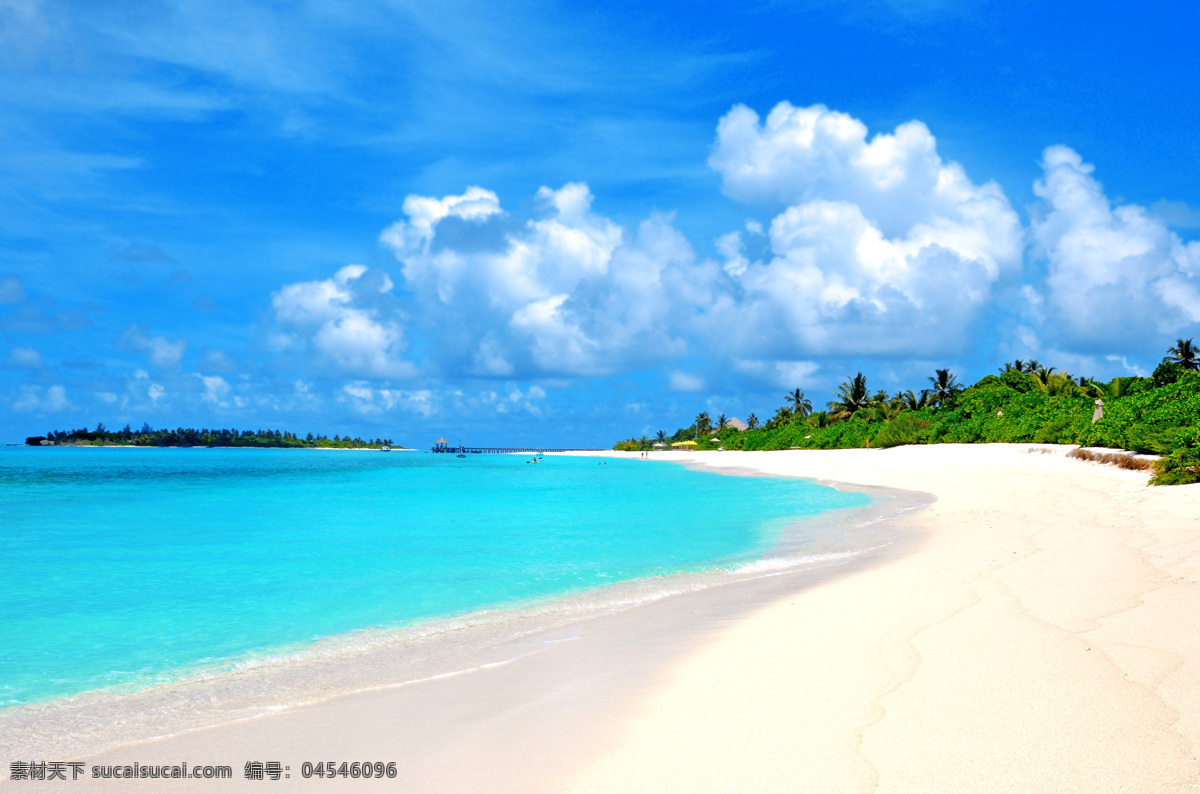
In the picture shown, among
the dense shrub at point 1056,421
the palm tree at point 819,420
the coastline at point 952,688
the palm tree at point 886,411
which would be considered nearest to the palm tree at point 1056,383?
the dense shrub at point 1056,421

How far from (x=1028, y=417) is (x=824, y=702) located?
37.5 metres

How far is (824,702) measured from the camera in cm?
439

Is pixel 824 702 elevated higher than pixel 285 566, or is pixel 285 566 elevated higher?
pixel 824 702

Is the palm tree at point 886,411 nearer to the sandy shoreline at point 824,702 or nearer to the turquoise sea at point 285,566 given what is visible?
the turquoise sea at point 285,566

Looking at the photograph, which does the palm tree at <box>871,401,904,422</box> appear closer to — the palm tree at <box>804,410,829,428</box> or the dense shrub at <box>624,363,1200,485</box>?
the dense shrub at <box>624,363,1200,485</box>

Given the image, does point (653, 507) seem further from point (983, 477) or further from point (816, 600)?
point (816, 600)

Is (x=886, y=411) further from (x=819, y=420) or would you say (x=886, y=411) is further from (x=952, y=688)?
(x=952, y=688)

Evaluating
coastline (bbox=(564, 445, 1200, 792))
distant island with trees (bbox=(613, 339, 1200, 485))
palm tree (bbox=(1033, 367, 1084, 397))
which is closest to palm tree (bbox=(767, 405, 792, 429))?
distant island with trees (bbox=(613, 339, 1200, 485))

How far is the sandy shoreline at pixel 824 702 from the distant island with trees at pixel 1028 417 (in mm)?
12063

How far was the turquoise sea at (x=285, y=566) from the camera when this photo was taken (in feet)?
24.8

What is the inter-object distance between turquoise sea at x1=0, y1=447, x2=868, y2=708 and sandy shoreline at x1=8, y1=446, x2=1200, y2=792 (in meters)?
2.84

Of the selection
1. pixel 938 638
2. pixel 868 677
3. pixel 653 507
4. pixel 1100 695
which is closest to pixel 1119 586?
pixel 938 638

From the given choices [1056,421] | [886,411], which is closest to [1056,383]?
[886,411]

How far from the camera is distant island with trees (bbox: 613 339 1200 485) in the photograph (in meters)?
19.2
